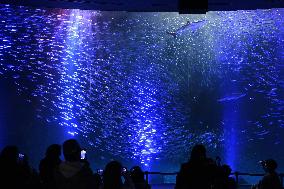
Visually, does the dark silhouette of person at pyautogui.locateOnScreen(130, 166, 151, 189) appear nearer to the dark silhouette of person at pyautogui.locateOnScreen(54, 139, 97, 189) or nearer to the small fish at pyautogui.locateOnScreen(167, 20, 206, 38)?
the dark silhouette of person at pyautogui.locateOnScreen(54, 139, 97, 189)

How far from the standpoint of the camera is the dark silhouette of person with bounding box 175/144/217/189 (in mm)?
3641

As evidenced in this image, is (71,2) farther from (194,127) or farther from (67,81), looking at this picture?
(194,127)

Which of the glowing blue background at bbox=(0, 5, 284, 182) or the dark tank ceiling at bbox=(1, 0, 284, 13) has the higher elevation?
the glowing blue background at bbox=(0, 5, 284, 182)

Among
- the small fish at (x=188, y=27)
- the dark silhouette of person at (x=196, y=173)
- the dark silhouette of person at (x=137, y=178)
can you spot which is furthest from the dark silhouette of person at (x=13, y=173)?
the small fish at (x=188, y=27)

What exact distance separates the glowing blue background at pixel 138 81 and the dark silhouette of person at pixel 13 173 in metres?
17.9

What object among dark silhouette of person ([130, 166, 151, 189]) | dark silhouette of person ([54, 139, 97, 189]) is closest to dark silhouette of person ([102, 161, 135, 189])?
dark silhouette of person ([54, 139, 97, 189])

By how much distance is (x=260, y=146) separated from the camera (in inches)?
1099

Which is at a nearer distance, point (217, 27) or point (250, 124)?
point (217, 27)

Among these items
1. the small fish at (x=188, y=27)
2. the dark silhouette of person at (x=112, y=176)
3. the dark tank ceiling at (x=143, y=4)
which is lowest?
the dark silhouette of person at (x=112, y=176)

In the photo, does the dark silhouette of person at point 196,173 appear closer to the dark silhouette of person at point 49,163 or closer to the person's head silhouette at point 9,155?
the dark silhouette of person at point 49,163

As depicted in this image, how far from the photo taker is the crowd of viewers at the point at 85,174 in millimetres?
3193

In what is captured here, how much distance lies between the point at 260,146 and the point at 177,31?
36.6ft

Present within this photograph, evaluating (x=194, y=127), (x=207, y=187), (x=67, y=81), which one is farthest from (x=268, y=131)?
(x=207, y=187)

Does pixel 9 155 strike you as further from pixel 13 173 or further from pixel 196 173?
pixel 196 173
